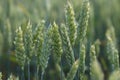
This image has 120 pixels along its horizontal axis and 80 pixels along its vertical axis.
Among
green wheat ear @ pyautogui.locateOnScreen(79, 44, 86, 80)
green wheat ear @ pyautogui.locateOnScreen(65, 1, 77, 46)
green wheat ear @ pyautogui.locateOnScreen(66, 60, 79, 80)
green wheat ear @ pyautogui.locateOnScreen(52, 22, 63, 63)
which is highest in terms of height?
green wheat ear @ pyautogui.locateOnScreen(65, 1, 77, 46)

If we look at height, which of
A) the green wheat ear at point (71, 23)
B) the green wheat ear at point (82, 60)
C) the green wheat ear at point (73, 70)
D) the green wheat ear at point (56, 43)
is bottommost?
the green wheat ear at point (73, 70)

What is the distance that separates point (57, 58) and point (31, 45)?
0.19 feet

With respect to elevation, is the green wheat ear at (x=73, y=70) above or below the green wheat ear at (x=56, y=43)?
below

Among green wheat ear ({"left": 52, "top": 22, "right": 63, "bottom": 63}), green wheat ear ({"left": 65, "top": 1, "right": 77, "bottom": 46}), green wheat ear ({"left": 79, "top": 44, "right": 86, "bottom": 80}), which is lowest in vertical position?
green wheat ear ({"left": 79, "top": 44, "right": 86, "bottom": 80})

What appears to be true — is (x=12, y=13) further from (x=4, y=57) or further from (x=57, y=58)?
(x=57, y=58)

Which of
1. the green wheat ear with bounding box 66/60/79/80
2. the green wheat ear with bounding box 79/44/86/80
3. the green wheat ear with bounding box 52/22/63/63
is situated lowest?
the green wheat ear with bounding box 66/60/79/80

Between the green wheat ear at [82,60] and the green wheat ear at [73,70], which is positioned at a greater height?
the green wheat ear at [82,60]

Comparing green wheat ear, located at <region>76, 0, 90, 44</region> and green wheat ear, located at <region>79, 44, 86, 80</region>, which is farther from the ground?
green wheat ear, located at <region>76, 0, 90, 44</region>

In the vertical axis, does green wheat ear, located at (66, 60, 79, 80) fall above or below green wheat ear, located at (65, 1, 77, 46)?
below

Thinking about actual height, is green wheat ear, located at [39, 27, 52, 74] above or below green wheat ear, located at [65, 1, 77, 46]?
below

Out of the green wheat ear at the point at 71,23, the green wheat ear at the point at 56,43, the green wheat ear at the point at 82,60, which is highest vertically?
the green wheat ear at the point at 71,23

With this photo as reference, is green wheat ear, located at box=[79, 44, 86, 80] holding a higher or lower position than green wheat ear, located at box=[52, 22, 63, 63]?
lower

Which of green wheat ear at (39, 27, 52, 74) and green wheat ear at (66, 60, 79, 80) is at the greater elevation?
green wheat ear at (39, 27, 52, 74)

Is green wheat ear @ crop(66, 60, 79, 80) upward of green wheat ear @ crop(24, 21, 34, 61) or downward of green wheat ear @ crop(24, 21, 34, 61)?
downward
